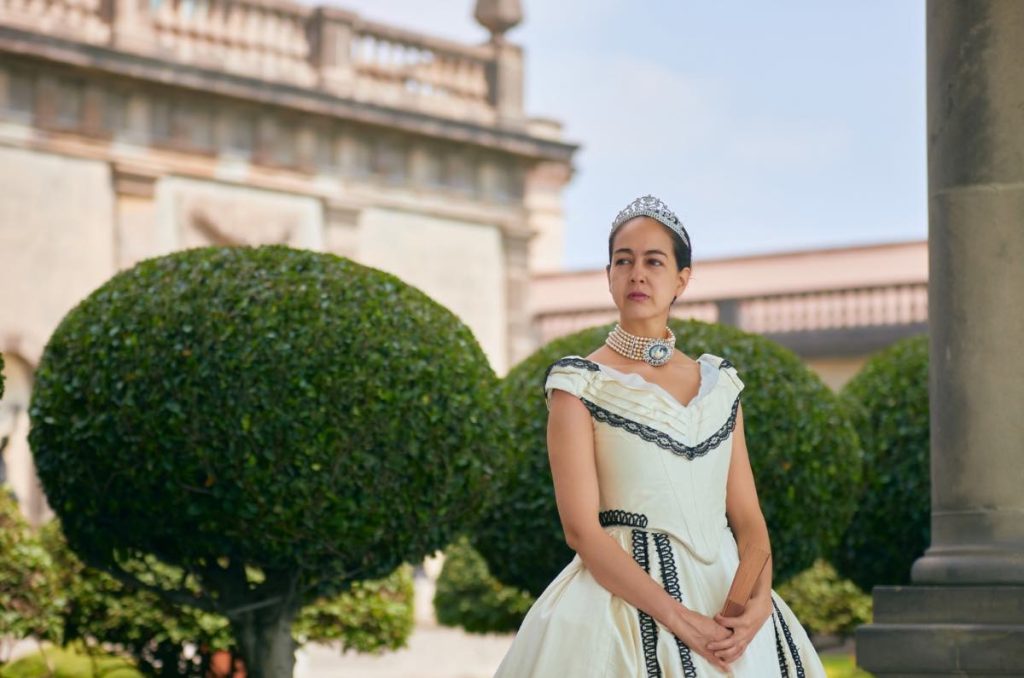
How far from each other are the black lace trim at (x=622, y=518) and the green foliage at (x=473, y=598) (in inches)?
377

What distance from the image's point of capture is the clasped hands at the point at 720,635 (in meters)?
4.04

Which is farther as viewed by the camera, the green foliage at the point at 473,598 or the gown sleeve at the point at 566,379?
the green foliage at the point at 473,598

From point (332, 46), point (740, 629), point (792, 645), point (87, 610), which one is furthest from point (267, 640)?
point (332, 46)

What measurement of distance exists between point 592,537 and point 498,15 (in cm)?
2043

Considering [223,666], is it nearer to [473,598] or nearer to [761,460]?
[473,598]

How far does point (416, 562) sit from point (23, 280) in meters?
10.6

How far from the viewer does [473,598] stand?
1450cm

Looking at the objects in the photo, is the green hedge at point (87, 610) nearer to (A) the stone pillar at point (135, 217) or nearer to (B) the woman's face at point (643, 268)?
(B) the woman's face at point (643, 268)

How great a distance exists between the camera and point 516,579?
37.2ft

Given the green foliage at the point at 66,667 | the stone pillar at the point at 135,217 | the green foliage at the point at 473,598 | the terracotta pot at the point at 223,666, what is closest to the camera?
the terracotta pot at the point at 223,666

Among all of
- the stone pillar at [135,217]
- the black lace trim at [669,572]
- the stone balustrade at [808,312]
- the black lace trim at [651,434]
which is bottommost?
the black lace trim at [669,572]

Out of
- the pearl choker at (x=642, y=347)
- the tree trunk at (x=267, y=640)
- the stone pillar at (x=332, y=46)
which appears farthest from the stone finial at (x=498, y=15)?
the pearl choker at (x=642, y=347)

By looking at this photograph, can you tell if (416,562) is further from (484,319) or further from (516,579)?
(484,319)

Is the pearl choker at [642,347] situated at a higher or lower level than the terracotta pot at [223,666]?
higher
